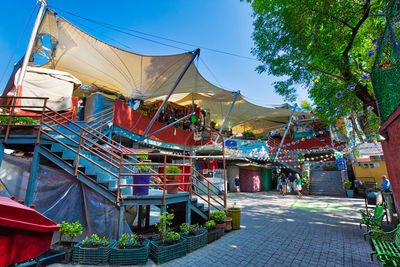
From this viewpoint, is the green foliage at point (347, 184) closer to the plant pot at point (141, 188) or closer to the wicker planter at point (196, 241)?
the wicker planter at point (196, 241)

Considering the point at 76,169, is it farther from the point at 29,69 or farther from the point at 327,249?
the point at 29,69

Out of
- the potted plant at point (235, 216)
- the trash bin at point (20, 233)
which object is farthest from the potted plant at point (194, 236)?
the trash bin at point (20, 233)

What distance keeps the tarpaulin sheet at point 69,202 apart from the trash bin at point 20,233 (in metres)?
2.36

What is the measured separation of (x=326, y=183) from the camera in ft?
62.5

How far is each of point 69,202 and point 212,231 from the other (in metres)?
4.15

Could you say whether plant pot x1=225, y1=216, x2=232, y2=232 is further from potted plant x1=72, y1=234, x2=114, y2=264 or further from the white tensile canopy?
the white tensile canopy

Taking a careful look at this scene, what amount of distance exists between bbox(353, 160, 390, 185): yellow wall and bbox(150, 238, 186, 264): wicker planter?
20.2 metres

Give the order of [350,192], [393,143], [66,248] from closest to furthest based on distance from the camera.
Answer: [66,248], [393,143], [350,192]

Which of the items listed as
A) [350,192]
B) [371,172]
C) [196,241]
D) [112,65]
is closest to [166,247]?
[196,241]

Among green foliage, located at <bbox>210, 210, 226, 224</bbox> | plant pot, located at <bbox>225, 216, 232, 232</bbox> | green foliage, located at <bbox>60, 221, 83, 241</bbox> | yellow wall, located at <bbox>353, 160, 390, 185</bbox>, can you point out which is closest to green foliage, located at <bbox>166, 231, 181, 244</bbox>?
green foliage, located at <bbox>60, 221, 83, 241</bbox>

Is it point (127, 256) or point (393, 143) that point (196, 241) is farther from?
point (393, 143)

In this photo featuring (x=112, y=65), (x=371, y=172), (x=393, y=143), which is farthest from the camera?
(x=371, y=172)

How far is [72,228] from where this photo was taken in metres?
4.49

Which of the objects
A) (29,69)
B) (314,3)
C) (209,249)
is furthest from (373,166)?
(29,69)
